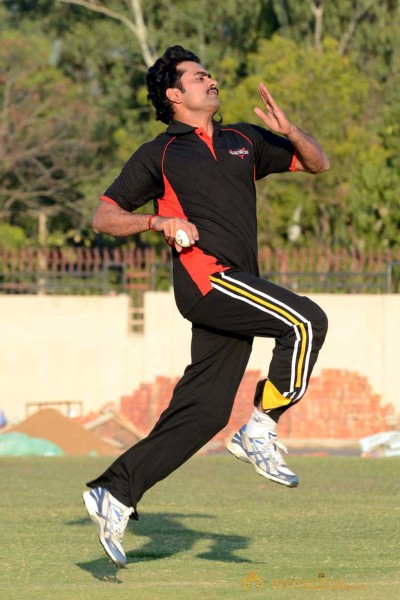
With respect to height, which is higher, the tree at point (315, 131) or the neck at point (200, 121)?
the tree at point (315, 131)

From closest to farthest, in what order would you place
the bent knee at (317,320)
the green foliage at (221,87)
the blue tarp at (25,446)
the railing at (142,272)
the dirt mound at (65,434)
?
the bent knee at (317,320), the blue tarp at (25,446), the dirt mound at (65,434), the railing at (142,272), the green foliage at (221,87)

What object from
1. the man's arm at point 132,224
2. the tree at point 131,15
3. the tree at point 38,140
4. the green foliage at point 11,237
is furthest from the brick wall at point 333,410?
the tree at point 131,15

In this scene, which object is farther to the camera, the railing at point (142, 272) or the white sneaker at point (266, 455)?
the railing at point (142, 272)

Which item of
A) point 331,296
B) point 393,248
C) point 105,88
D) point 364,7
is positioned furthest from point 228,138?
point 105,88

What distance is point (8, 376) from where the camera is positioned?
25.2 meters

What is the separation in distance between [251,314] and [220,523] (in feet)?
10.5

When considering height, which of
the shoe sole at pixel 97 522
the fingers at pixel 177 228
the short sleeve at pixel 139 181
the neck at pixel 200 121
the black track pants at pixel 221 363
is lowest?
the shoe sole at pixel 97 522

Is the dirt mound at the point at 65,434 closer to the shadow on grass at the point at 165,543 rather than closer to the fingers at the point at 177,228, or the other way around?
the shadow on grass at the point at 165,543

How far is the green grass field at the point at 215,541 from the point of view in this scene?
6.47 meters

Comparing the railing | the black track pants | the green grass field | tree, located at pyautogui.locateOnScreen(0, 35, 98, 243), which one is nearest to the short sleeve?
the black track pants

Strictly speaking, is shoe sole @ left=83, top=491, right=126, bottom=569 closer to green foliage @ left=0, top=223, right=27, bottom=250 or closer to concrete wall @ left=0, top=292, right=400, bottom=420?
concrete wall @ left=0, top=292, right=400, bottom=420

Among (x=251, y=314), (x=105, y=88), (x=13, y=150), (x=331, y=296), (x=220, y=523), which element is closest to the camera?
(x=251, y=314)

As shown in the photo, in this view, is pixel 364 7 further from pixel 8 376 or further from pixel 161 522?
pixel 161 522

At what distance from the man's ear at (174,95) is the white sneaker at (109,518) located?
188cm
